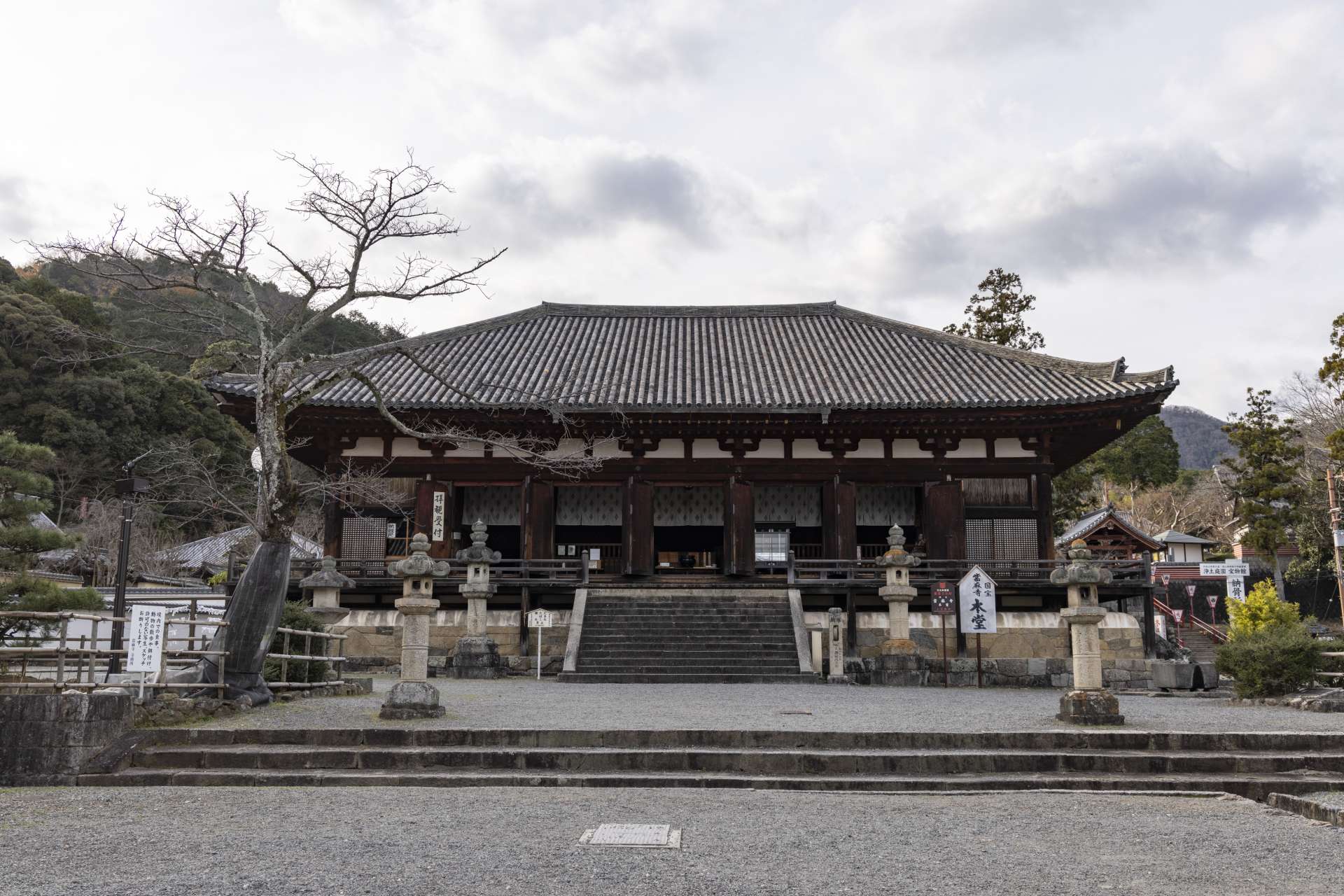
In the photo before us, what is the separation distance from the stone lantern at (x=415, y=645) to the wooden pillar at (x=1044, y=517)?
574 inches

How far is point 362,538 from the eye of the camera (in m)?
21.0

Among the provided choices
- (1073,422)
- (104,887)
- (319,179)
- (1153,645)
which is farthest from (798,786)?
(1073,422)

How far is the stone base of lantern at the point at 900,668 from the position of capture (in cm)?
1662

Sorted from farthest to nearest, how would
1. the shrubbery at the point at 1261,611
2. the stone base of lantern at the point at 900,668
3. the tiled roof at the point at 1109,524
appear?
1. the tiled roof at the point at 1109,524
2. the shrubbery at the point at 1261,611
3. the stone base of lantern at the point at 900,668

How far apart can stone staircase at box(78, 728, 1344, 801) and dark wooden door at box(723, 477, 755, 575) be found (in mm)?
11760

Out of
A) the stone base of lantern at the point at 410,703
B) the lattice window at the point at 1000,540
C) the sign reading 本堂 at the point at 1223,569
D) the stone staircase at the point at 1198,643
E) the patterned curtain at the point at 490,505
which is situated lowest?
the stone staircase at the point at 1198,643

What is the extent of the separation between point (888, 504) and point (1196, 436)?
114906mm

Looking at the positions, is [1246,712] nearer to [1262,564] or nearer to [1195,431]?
[1262,564]

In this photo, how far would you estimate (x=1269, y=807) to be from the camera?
724 centimetres

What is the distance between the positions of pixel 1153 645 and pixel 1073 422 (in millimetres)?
4924

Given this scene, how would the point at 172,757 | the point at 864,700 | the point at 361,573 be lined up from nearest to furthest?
the point at 172,757 < the point at 864,700 < the point at 361,573

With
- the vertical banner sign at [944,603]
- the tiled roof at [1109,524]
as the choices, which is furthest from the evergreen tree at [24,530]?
the tiled roof at [1109,524]

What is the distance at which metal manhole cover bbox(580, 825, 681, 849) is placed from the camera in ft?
18.9

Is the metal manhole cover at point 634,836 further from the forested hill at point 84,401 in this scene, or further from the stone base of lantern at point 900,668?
the forested hill at point 84,401
